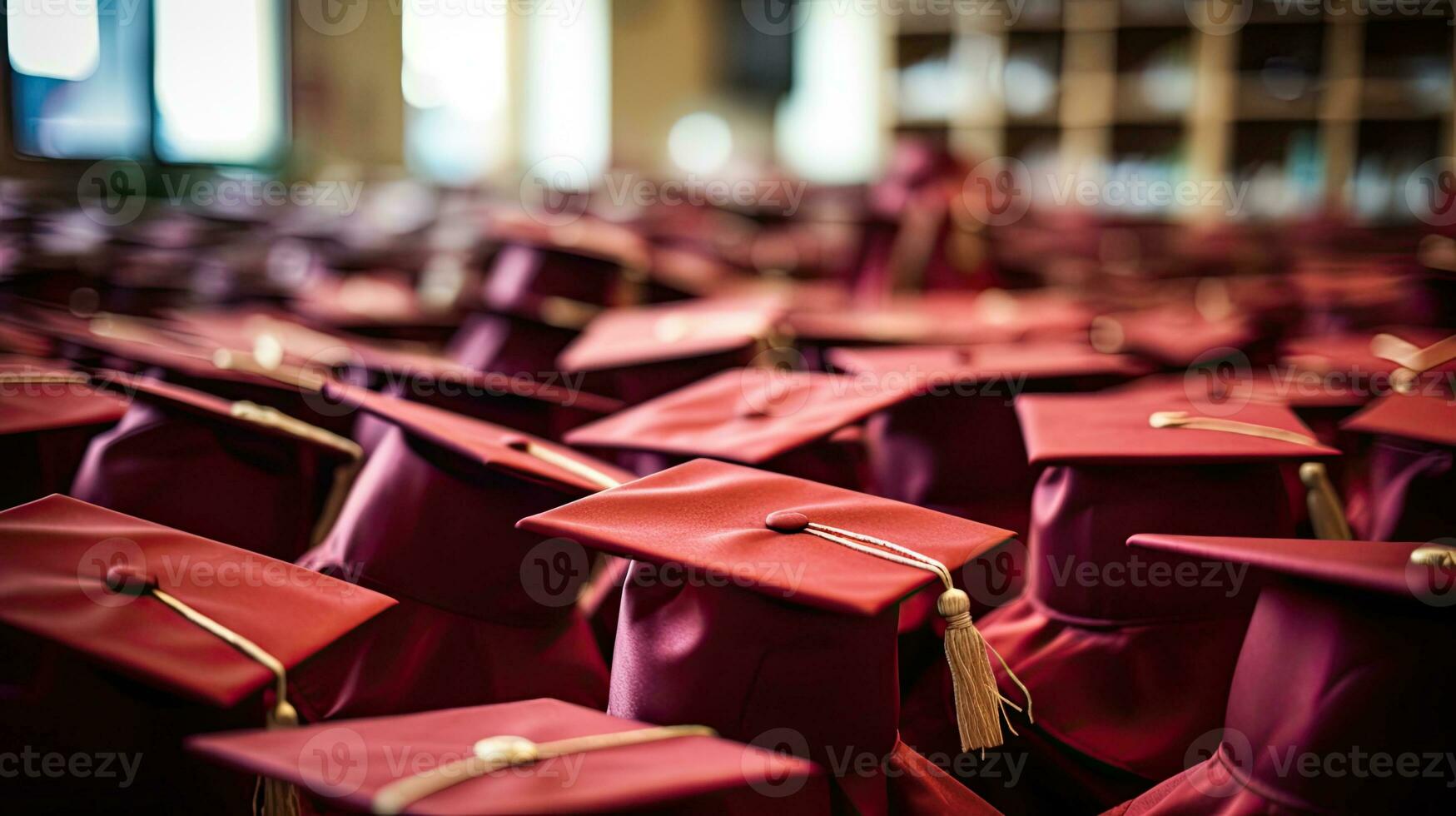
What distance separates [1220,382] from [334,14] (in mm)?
6383

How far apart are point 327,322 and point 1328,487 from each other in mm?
2226

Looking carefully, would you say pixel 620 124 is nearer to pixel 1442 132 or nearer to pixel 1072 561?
pixel 1442 132

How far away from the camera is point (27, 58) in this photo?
173 inches

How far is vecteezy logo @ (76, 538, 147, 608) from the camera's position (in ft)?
3.07

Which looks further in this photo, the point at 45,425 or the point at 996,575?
the point at 996,575

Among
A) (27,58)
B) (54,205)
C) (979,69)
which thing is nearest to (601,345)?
A: (54,205)

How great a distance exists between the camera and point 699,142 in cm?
923

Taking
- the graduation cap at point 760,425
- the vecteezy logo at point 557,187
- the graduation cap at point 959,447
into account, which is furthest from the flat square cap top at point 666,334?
the vecteezy logo at point 557,187

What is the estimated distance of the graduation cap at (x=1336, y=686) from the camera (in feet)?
2.87
